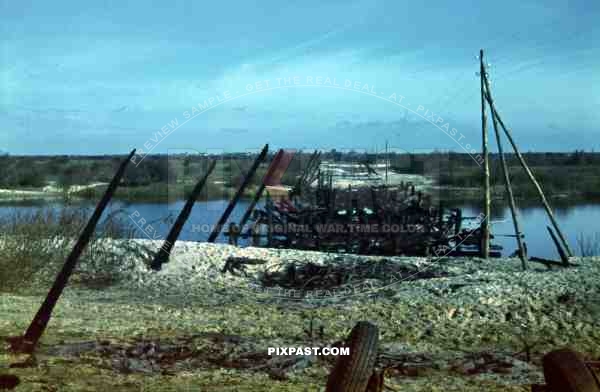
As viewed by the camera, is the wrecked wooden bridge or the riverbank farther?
the wrecked wooden bridge

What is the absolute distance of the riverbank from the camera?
694 centimetres

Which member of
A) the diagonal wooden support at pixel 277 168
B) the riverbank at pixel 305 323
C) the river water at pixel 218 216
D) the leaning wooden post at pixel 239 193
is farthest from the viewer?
the diagonal wooden support at pixel 277 168

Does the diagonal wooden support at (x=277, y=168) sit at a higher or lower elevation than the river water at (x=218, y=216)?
higher

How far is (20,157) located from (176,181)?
2561 centimetres

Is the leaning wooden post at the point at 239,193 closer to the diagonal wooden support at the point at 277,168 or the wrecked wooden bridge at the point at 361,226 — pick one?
the wrecked wooden bridge at the point at 361,226

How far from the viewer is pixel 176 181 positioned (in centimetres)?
2338

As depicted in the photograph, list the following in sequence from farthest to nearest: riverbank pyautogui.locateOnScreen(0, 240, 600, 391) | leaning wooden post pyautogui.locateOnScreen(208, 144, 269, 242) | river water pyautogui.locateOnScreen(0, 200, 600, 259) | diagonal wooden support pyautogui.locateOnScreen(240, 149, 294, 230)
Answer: diagonal wooden support pyautogui.locateOnScreen(240, 149, 294, 230) → river water pyautogui.locateOnScreen(0, 200, 600, 259) → leaning wooden post pyautogui.locateOnScreen(208, 144, 269, 242) → riverbank pyautogui.locateOnScreen(0, 240, 600, 391)

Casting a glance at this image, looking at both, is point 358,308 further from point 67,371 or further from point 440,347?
point 67,371

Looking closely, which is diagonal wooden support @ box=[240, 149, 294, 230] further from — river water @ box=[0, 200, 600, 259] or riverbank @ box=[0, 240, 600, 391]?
riverbank @ box=[0, 240, 600, 391]

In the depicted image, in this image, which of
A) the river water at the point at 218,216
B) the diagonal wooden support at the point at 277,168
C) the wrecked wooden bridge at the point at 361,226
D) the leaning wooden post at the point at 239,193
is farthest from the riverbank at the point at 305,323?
the diagonal wooden support at the point at 277,168

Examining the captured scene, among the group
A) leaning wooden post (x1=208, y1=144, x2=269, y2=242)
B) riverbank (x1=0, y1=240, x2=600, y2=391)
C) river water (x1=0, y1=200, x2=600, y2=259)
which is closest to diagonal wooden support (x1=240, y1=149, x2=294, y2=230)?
river water (x1=0, y1=200, x2=600, y2=259)

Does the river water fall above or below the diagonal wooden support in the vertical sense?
below

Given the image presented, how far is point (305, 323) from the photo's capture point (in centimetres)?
935

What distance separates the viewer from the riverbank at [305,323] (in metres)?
6.94
